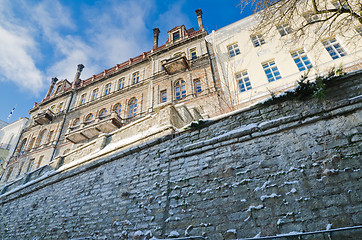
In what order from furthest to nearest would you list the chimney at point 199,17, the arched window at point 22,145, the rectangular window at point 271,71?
the arched window at point 22,145 < the chimney at point 199,17 < the rectangular window at point 271,71

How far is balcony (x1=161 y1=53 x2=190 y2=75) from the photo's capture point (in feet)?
51.7

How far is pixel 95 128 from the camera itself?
51.9 ft

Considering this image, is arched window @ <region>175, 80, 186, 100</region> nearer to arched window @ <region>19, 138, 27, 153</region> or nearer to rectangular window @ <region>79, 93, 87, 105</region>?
rectangular window @ <region>79, 93, 87, 105</region>

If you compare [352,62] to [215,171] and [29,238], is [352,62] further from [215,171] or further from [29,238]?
[29,238]

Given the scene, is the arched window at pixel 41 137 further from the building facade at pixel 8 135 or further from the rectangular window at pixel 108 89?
the rectangular window at pixel 108 89

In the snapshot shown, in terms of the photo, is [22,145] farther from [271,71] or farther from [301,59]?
[301,59]

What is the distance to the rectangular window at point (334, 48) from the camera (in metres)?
11.4

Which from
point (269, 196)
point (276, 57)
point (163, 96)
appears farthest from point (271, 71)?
point (269, 196)

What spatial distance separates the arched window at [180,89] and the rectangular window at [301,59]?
27.6 feet

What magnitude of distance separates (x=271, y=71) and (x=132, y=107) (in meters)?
12.4

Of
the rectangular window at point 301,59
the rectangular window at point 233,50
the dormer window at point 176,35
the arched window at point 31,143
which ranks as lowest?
the rectangular window at point 301,59

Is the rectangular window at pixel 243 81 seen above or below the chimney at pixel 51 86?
below

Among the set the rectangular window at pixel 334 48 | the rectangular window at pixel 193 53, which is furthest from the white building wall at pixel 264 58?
the rectangular window at pixel 193 53

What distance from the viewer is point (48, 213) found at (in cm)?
756
